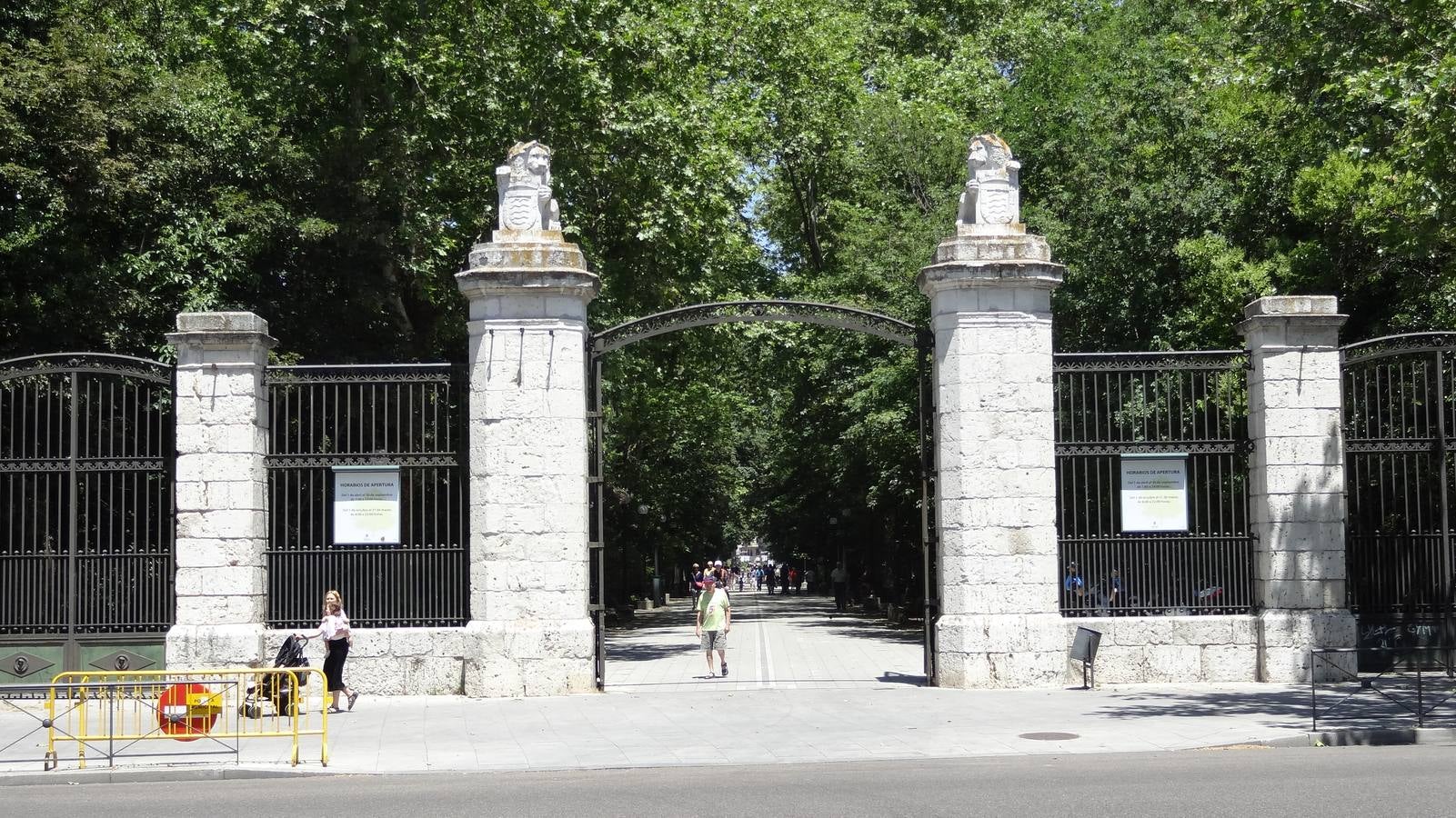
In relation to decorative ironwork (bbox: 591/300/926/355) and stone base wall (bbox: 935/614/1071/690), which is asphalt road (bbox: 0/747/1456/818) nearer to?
stone base wall (bbox: 935/614/1071/690)

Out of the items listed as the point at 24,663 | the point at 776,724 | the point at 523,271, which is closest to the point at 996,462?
the point at 776,724

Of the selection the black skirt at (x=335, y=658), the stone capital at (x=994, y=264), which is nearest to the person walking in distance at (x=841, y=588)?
the stone capital at (x=994, y=264)

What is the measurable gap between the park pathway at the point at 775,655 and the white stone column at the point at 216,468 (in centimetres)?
456

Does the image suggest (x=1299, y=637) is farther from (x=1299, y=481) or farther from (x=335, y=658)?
(x=335, y=658)

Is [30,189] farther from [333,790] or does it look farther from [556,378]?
[333,790]

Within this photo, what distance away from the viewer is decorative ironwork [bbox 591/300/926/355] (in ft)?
57.1

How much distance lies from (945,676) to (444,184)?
12.6 meters

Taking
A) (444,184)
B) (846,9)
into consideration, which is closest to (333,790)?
(444,184)

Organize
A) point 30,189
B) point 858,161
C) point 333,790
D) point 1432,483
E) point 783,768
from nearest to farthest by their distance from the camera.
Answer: point 333,790, point 783,768, point 1432,483, point 30,189, point 858,161

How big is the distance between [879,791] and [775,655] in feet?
49.3

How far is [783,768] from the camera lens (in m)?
11.8

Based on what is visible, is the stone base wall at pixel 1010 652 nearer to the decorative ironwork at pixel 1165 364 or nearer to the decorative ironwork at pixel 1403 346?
the decorative ironwork at pixel 1165 364

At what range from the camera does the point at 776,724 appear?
14609 mm

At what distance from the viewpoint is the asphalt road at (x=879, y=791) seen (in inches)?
376
